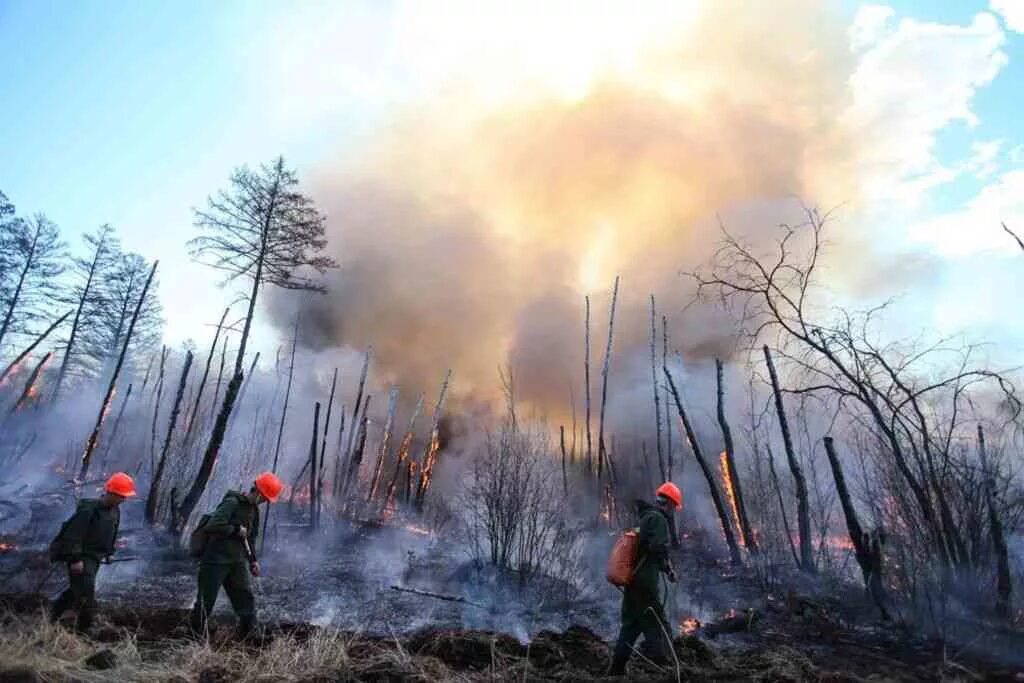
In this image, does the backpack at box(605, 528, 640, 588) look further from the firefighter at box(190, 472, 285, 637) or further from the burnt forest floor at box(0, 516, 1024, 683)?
the firefighter at box(190, 472, 285, 637)

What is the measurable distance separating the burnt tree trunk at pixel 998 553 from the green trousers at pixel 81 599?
45.9ft

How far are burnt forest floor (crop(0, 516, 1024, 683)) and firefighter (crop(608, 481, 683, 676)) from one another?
1.02 ft

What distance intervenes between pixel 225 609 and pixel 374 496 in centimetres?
2565

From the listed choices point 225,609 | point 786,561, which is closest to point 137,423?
point 225,609

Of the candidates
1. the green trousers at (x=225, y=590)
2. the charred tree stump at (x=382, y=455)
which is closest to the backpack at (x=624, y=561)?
the green trousers at (x=225, y=590)

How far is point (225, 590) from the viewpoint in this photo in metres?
7.44

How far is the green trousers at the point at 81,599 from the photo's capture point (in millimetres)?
7379

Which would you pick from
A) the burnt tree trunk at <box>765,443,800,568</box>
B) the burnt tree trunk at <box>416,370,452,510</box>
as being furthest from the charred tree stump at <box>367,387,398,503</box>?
the burnt tree trunk at <box>765,443,800,568</box>

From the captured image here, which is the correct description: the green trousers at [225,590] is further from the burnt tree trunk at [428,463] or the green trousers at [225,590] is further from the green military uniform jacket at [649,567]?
the burnt tree trunk at [428,463]

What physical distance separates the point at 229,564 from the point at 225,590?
344 mm

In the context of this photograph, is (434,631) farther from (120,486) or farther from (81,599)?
(120,486)

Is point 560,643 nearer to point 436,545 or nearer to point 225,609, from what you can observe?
point 225,609

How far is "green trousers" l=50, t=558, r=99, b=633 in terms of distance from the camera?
7.38 metres

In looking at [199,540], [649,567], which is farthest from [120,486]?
[649,567]
